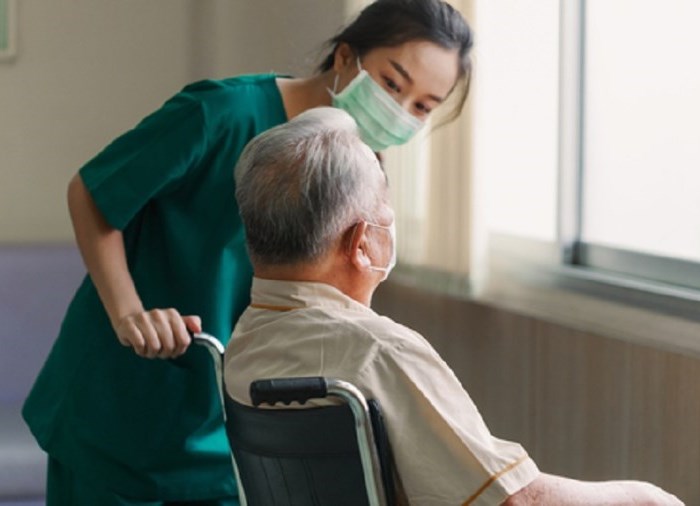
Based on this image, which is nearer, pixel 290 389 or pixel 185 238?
pixel 290 389

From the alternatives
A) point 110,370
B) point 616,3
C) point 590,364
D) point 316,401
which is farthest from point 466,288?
point 316,401

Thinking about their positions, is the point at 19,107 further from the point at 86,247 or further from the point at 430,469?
the point at 430,469

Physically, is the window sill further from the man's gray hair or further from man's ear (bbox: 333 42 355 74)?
the man's gray hair

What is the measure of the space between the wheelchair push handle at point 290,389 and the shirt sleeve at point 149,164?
0.67 metres

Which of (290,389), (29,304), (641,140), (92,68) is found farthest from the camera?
(92,68)

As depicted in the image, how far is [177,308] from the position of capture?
207cm

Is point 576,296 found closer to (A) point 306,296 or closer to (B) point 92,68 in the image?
(A) point 306,296

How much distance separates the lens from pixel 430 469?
4.71ft

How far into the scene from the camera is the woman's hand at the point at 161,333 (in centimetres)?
175

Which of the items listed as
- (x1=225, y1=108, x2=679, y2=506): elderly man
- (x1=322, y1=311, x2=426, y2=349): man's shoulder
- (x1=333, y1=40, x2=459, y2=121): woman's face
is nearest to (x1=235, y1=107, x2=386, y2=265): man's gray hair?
(x1=225, y1=108, x2=679, y2=506): elderly man

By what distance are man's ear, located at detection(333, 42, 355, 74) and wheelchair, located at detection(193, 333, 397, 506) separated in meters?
0.74

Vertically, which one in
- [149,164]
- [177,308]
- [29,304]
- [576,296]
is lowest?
[29,304]

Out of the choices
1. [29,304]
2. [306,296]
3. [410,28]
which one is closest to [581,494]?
[306,296]

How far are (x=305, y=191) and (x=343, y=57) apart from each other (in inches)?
24.8
